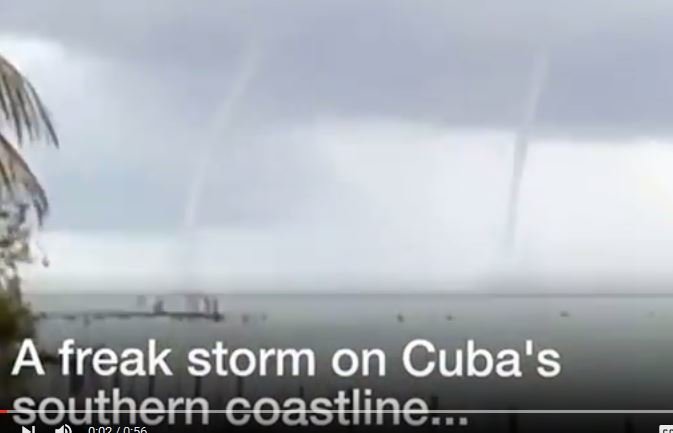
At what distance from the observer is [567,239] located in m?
3.70

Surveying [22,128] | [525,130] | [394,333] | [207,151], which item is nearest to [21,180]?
[22,128]

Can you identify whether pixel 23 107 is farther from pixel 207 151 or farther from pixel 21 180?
pixel 207 151

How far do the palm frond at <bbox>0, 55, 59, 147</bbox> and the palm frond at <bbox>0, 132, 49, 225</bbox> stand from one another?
5cm

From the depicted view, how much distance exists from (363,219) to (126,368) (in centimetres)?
79

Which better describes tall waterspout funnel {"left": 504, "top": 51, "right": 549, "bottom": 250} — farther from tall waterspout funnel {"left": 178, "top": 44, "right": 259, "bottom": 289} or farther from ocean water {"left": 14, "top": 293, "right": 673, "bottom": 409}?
tall waterspout funnel {"left": 178, "top": 44, "right": 259, "bottom": 289}

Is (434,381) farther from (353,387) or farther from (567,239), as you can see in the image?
(567,239)

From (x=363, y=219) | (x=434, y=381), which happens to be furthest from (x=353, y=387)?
(x=363, y=219)

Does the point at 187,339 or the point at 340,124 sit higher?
the point at 340,124

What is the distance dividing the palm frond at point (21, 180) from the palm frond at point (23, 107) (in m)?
0.05

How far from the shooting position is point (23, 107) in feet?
12.1

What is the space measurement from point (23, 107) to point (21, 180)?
21cm

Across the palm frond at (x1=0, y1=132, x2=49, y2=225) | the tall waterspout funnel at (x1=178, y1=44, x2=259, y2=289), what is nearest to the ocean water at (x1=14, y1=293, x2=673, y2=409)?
the tall waterspout funnel at (x1=178, y1=44, x2=259, y2=289)

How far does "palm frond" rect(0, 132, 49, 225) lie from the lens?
12.1 feet

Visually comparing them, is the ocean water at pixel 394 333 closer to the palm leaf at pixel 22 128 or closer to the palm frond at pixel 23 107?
the palm leaf at pixel 22 128
